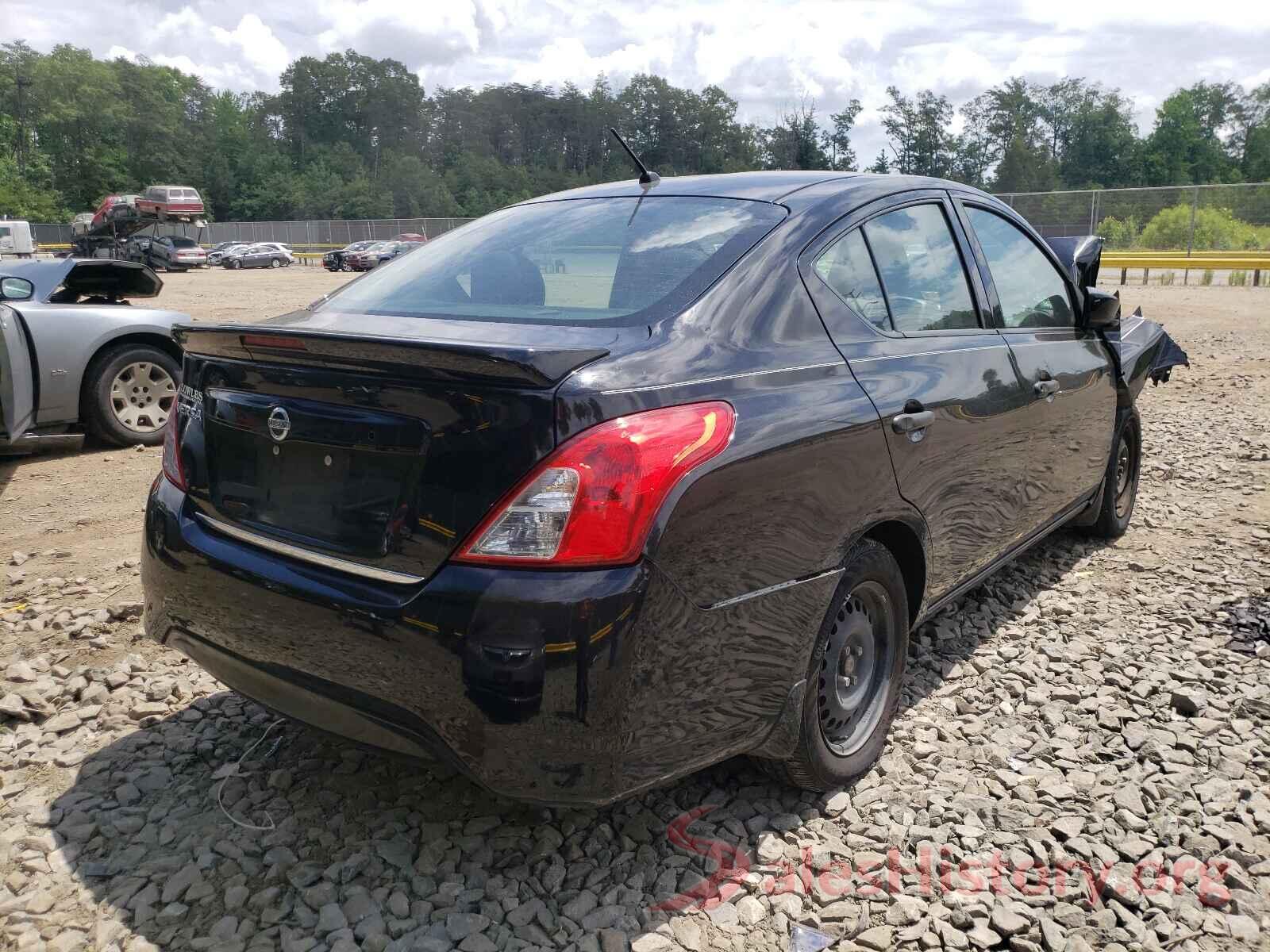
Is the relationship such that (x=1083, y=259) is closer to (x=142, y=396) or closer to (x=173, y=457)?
(x=173, y=457)

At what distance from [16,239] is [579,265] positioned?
38859mm

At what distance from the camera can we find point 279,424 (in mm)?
2396

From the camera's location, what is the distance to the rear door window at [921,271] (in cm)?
309

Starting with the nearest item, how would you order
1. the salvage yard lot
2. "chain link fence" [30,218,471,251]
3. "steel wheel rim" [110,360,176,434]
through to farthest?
the salvage yard lot, "steel wheel rim" [110,360,176,434], "chain link fence" [30,218,471,251]

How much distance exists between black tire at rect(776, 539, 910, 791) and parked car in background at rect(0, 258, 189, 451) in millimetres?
5505

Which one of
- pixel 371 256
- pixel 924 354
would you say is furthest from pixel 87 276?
pixel 371 256

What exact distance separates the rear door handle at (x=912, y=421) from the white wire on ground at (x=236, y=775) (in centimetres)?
187

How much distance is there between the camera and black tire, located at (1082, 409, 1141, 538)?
189 inches

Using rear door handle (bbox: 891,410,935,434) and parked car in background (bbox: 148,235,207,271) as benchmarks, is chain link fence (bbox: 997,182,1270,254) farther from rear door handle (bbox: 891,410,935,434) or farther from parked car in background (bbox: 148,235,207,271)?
parked car in background (bbox: 148,235,207,271)

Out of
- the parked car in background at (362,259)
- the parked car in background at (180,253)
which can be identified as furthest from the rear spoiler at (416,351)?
the parked car in background at (362,259)

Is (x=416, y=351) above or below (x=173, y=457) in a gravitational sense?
above

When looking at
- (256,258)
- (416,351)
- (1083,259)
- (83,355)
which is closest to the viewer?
(416,351)

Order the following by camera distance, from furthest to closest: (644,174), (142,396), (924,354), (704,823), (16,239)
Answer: (16,239), (142,396), (644,174), (924,354), (704,823)

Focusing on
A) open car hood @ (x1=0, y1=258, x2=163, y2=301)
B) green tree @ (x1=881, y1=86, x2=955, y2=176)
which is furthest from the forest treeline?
open car hood @ (x1=0, y1=258, x2=163, y2=301)
